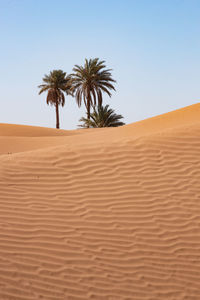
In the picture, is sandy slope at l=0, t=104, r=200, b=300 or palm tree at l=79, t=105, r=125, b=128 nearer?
sandy slope at l=0, t=104, r=200, b=300

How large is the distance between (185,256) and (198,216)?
3.84 feet

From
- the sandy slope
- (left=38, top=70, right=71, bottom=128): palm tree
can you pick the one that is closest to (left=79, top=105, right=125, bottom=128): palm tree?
(left=38, top=70, right=71, bottom=128): palm tree

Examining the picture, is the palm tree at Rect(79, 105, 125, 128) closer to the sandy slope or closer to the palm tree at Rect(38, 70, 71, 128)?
the palm tree at Rect(38, 70, 71, 128)

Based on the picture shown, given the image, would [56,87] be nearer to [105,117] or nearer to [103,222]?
[105,117]

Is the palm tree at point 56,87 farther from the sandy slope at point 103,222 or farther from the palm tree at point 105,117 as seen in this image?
the sandy slope at point 103,222

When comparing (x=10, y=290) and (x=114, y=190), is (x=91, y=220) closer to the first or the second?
(x=114, y=190)

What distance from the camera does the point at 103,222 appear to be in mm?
6270

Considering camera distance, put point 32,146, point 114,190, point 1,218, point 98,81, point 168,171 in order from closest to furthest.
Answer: point 1,218
point 114,190
point 168,171
point 32,146
point 98,81

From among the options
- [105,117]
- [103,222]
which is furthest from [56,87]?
[103,222]

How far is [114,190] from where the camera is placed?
7336 mm

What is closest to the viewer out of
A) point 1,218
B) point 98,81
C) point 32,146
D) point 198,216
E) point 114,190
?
point 1,218

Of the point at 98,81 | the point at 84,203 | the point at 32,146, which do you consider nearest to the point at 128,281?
the point at 84,203

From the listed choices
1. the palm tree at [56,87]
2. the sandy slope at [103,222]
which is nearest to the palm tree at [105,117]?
the palm tree at [56,87]

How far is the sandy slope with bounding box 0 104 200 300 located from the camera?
16.3 ft
